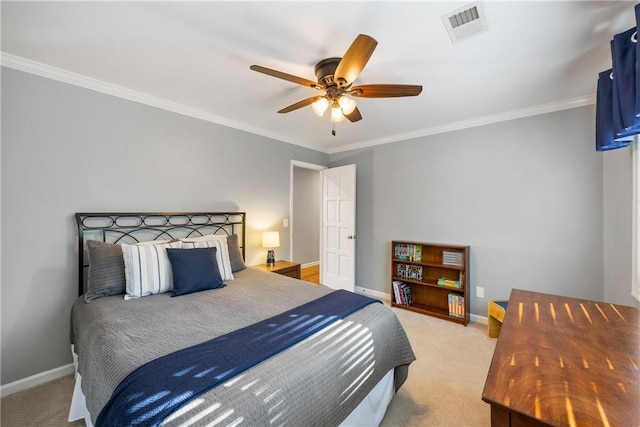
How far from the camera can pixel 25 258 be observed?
2.01 metres

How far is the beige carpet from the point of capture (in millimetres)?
1727

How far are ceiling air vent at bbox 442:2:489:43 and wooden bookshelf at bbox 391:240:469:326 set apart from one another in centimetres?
233

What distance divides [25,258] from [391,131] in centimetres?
396

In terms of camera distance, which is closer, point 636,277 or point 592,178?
point 636,277

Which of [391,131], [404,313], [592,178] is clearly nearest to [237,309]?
[404,313]

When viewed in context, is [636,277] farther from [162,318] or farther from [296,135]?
[296,135]

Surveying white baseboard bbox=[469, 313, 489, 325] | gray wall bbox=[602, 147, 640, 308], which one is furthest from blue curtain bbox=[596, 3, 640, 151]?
white baseboard bbox=[469, 313, 489, 325]

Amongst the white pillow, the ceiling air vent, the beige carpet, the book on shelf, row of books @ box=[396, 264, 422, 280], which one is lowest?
the beige carpet

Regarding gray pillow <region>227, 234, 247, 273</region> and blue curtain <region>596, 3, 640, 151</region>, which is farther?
gray pillow <region>227, 234, 247, 273</region>

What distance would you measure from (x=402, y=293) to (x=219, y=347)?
2.94m

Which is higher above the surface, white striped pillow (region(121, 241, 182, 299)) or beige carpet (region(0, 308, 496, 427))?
white striped pillow (region(121, 241, 182, 299))

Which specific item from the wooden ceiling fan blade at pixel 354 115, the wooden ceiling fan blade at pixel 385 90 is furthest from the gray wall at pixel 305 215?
the wooden ceiling fan blade at pixel 385 90

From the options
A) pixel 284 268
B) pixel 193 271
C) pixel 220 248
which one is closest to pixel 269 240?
pixel 284 268

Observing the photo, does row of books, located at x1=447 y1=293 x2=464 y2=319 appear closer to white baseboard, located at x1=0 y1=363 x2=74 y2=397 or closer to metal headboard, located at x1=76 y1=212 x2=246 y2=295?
metal headboard, located at x1=76 y1=212 x2=246 y2=295
